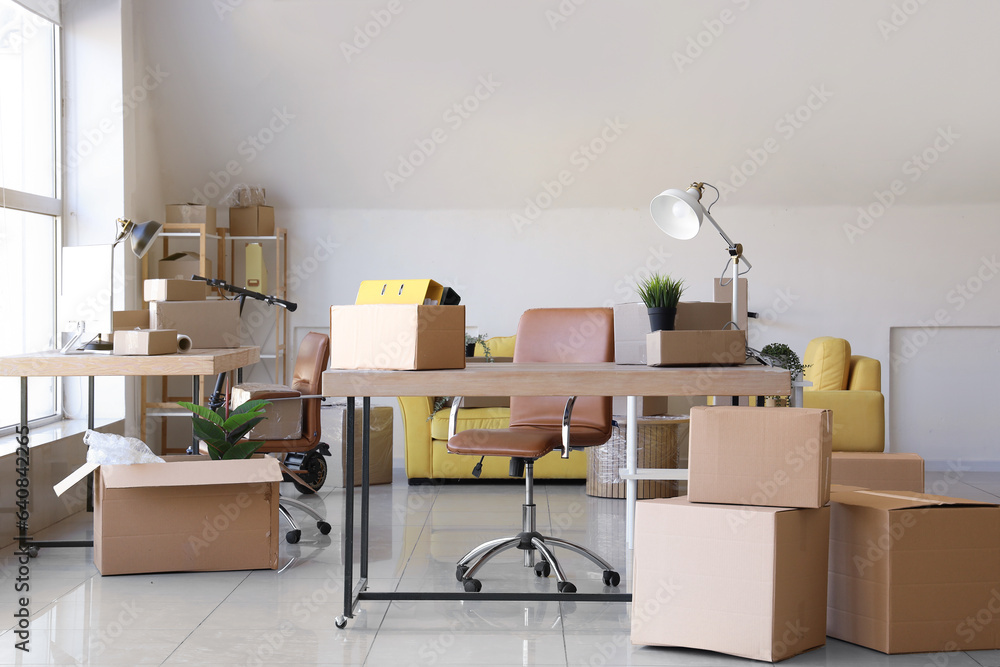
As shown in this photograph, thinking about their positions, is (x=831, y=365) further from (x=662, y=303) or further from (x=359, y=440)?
(x=359, y=440)

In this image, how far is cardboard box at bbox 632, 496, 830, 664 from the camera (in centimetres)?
237

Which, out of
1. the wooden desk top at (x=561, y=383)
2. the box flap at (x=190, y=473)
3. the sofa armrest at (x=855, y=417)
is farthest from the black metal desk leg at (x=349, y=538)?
the sofa armrest at (x=855, y=417)

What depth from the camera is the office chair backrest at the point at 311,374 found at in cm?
391

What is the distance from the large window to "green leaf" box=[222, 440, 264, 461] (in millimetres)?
1435

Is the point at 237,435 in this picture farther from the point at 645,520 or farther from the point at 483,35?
the point at 483,35

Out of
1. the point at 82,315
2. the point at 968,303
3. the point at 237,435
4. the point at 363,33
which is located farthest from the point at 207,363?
the point at 968,303

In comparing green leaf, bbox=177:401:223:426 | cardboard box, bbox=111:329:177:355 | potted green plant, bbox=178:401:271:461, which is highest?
cardboard box, bbox=111:329:177:355

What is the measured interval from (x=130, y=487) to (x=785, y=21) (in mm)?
4115

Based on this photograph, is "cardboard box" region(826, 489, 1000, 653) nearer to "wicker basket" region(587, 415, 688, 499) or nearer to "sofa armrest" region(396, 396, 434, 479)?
"wicker basket" region(587, 415, 688, 499)

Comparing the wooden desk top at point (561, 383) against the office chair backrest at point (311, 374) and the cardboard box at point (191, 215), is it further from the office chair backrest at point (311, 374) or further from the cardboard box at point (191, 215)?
the cardboard box at point (191, 215)

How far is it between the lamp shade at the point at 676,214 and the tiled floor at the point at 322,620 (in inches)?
50.9

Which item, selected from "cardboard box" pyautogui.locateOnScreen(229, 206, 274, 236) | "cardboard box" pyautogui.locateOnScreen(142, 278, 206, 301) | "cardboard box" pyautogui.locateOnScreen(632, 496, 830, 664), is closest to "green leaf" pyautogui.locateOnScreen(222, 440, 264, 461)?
"cardboard box" pyautogui.locateOnScreen(142, 278, 206, 301)

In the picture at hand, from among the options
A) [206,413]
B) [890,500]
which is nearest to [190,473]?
[206,413]

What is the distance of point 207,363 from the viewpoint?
3258 millimetres
